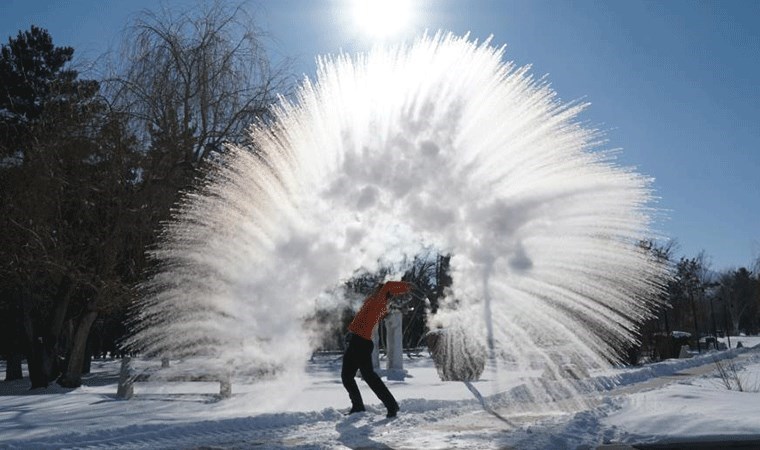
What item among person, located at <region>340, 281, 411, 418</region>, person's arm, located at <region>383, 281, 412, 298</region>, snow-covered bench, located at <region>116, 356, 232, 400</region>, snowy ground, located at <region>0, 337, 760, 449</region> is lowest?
snowy ground, located at <region>0, 337, 760, 449</region>

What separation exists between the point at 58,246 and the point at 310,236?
6907 millimetres

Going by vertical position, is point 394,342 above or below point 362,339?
above

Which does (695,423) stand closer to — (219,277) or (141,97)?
(219,277)

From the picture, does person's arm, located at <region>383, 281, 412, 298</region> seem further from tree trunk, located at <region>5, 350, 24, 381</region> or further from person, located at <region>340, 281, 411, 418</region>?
tree trunk, located at <region>5, 350, 24, 381</region>

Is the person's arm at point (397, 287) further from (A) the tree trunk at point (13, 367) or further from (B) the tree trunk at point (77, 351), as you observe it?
(A) the tree trunk at point (13, 367)

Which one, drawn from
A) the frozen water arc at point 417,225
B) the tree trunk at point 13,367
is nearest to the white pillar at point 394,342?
the frozen water arc at point 417,225

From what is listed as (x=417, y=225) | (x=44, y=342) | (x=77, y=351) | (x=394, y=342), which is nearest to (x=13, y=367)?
(x=44, y=342)

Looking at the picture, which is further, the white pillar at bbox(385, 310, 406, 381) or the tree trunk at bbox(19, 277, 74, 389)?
the white pillar at bbox(385, 310, 406, 381)

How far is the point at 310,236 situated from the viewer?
13.1 m

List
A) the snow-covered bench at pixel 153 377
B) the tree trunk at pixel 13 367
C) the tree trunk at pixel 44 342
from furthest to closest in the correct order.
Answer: the tree trunk at pixel 13 367 → the tree trunk at pixel 44 342 → the snow-covered bench at pixel 153 377

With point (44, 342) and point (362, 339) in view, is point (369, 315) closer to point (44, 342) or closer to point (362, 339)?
point (362, 339)

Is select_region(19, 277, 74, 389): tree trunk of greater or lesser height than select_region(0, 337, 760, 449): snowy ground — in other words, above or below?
above

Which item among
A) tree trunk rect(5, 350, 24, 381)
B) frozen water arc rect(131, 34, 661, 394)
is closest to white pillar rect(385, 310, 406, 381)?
frozen water arc rect(131, 34, 661, 394)

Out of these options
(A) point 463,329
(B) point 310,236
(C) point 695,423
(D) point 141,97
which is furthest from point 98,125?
(C) point 695,423
